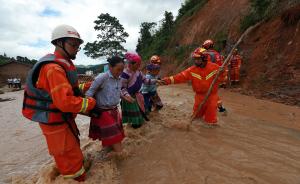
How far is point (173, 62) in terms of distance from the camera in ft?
80.7

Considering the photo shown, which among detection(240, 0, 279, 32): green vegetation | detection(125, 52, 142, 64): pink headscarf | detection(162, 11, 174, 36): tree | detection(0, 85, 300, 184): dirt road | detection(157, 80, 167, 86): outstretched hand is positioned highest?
detection(162, 11, 174, 36): tree

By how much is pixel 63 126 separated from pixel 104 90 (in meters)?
0.95

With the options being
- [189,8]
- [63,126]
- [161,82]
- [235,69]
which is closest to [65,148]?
[63,126]

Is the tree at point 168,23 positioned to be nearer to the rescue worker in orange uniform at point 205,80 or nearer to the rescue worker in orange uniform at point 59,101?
the rescue worker in orange uniform at point 205,80

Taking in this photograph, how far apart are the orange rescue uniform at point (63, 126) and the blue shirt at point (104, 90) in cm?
66

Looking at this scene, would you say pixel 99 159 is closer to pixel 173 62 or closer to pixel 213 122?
pixel 213 122

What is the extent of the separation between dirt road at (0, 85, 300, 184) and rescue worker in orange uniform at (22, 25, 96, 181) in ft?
1.09

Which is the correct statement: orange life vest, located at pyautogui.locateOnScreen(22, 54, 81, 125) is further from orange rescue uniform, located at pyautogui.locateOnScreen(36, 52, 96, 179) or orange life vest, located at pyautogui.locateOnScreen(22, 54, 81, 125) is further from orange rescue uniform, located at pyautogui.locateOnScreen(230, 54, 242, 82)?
orange rescue uniform, located at pyautogui.locateOnScreen(230, 54, 242, 82)

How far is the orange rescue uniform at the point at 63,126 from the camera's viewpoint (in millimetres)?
2721

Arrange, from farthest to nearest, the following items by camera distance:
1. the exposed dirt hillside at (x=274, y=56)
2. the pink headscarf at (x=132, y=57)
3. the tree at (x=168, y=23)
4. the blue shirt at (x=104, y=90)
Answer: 1. the tree at (x=168, y=23)
2. the exposed dirt hillside at (x=274, y=56)
3. the pink headscarf at (x=132, y=57)
4. the blue shirt at (x=104, y=90)

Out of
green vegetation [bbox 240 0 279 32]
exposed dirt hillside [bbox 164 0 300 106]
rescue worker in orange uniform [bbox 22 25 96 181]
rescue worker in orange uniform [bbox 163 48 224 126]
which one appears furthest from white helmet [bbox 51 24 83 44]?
green vegetation [bbox 240 0 279 32]

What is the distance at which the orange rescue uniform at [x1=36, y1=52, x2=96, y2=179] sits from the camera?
2721mm

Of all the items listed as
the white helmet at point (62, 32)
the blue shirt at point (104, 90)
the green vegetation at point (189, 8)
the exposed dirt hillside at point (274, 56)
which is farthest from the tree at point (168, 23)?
the white helmet at point (62, 32)

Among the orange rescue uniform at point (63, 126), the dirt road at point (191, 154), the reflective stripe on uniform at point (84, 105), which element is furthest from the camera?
the dirt road at point (191, 154)
